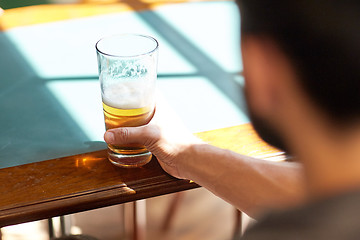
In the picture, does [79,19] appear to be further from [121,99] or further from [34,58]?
[121,99]

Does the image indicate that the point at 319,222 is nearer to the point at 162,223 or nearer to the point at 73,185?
the point at 73,185

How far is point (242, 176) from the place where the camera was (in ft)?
3.12

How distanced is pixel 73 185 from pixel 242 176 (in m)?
0.31

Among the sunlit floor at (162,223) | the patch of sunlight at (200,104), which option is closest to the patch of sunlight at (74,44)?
the patch of sunlight at (200,104)

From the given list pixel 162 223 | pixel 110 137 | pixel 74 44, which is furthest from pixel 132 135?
pixel 162 223

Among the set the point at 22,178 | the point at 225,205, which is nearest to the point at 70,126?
the point at 22,178

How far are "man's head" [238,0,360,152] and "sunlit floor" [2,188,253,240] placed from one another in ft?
6.04

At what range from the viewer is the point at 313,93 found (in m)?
0.39

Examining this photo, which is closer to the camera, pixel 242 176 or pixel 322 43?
pixel 322 43

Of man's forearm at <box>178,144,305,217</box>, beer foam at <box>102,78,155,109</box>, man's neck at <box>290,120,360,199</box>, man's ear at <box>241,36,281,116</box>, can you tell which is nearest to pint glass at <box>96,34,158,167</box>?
beer foam at <box>102,78,155,109</box>

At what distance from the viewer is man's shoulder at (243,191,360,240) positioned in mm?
284

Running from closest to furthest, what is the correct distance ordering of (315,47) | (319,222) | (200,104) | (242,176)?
1. (319,222)
2. (315,47)
3. (242,176)
4. (200,104)

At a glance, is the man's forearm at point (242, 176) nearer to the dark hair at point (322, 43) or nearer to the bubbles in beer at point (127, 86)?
the bubbles in beer at point (127, 86)

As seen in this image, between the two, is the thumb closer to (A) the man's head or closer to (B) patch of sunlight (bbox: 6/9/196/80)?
(B) patch of sunlight (bbox: 6/9/196/80)
